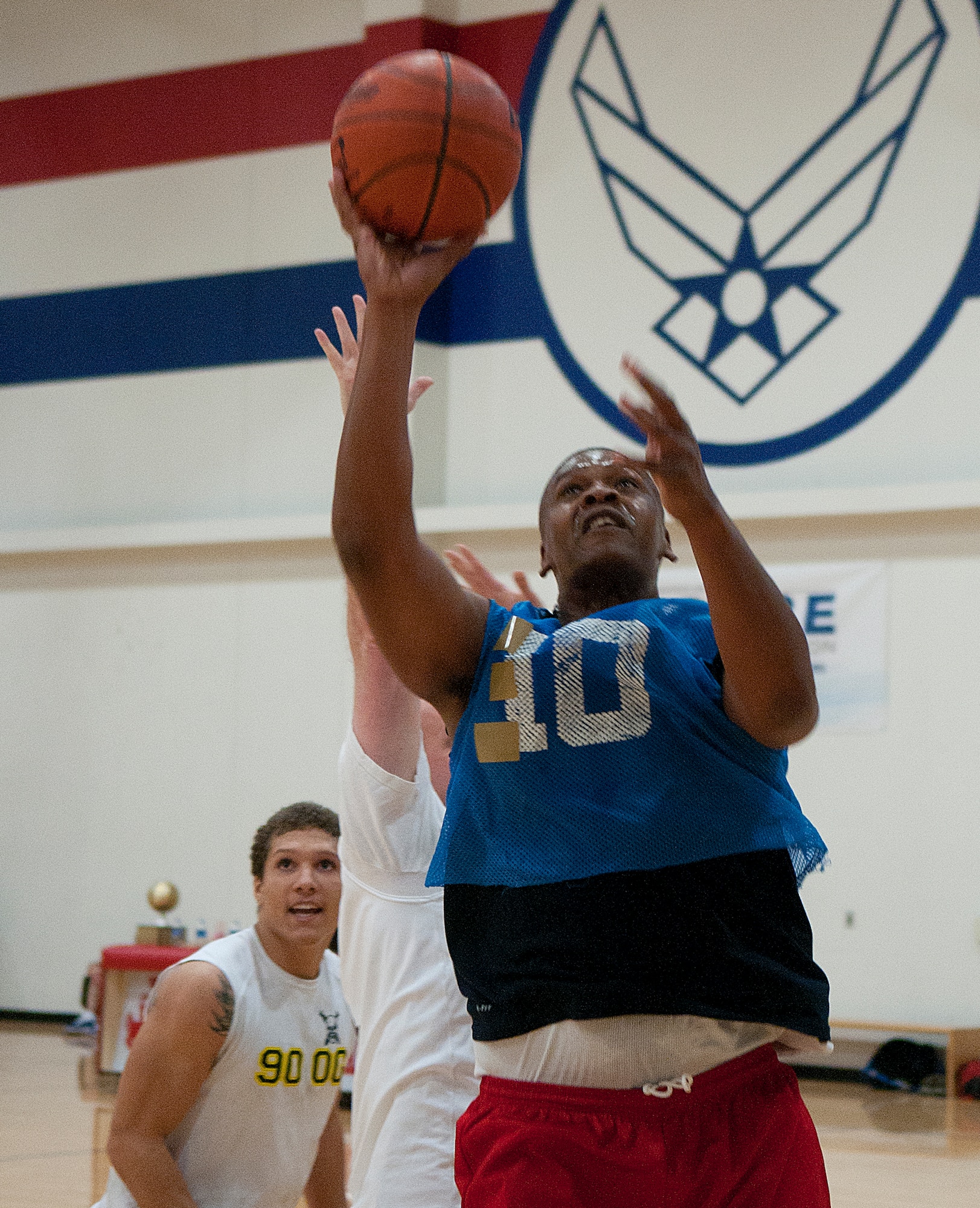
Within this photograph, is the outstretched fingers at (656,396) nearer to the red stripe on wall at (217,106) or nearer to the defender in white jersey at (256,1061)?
the defender in white jersey at (256,1061)

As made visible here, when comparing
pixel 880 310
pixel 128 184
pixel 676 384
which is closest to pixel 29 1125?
pixel 676 384

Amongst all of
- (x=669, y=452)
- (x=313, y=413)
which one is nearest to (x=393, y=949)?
(x=669, y=452)

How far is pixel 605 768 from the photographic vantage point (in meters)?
2.01

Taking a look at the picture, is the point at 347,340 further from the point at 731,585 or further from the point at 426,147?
the point at 731,585

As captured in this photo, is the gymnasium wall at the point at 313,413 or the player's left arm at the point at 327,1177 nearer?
the player's left arm at the point at 327,1177

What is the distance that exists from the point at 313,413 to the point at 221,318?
1.17 m

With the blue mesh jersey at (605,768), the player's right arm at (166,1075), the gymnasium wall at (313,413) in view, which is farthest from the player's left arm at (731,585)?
the gymnasium wall at (313,413)

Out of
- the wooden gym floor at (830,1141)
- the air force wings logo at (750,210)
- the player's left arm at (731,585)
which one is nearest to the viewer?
the player's left arm at (731,585)

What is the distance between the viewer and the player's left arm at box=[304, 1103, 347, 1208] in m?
4.00

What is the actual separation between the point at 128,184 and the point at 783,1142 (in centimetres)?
1182

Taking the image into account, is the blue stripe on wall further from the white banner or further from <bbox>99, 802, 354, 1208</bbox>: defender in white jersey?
<bbox>99, 802, 354, 1208</bbox>: defender in white jersey

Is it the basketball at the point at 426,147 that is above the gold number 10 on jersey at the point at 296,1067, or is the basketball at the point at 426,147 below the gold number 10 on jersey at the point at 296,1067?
above

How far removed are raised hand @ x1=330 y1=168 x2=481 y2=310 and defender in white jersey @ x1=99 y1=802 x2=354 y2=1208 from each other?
2257 mm

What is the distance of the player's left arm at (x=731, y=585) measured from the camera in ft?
6.09
